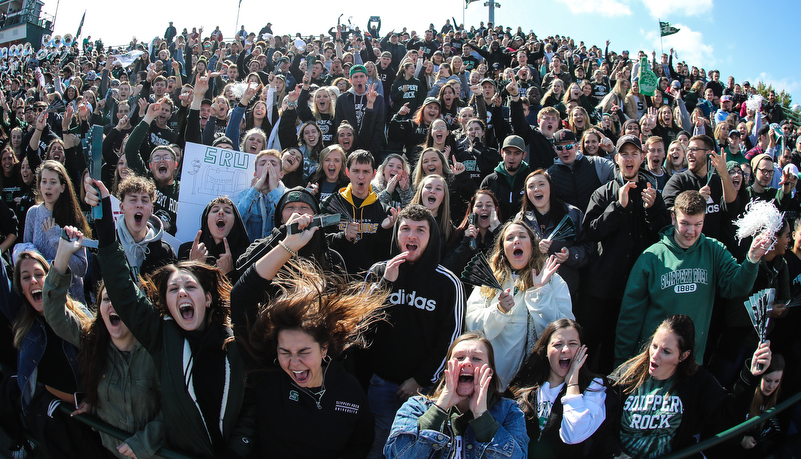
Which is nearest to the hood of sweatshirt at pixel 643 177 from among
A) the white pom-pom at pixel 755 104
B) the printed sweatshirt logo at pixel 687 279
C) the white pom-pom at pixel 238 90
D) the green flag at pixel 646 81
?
the printed sweatshirt logo at pixel 687 279

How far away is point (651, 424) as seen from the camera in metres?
3.20

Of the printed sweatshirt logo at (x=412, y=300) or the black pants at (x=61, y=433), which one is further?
the printed sweatshirt logo at (x=412, y=300)

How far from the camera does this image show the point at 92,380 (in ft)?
10.1

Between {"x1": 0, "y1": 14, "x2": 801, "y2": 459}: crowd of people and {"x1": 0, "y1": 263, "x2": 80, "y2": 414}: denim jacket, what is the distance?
0.01 metres

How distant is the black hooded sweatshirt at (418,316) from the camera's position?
3.55 meters

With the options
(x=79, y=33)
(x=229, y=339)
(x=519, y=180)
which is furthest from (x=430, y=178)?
(x=79, y=33)

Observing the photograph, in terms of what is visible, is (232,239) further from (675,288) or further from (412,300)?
(675,288)

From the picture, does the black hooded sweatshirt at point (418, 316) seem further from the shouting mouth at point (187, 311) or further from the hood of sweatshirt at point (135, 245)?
the hood of sweatshirt at point (135, 245)

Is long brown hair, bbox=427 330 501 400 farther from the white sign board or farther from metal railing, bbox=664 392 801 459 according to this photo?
the white sign board

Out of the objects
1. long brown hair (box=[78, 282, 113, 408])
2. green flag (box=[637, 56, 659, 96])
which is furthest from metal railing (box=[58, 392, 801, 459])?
green flag (box=[637, 56, 659, 96])

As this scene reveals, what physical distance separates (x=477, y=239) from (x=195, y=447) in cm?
287

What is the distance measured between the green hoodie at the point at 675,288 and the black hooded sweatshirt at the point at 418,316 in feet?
5.12

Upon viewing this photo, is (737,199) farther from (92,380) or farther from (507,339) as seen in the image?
(92,380)

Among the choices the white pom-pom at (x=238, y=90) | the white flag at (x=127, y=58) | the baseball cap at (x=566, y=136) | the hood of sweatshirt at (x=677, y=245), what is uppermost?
the white flag at (x=127, y=58)
